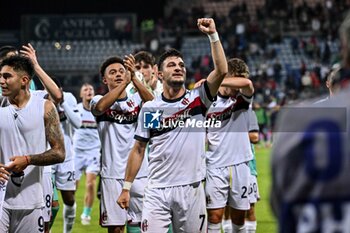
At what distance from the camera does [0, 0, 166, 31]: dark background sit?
42781mm

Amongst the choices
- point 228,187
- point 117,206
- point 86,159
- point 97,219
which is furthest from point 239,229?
point 97,219

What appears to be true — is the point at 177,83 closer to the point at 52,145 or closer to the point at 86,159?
the point at 52,145

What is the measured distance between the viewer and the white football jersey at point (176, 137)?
7.55 meters

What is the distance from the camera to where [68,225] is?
11250 millimetres

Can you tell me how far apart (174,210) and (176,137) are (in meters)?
0.65

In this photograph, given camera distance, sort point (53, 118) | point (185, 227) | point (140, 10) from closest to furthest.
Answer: point (53, 118)
point (185, 227)
point (140, 10)

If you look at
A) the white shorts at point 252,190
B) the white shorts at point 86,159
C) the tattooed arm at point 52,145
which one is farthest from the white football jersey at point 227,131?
the white shorts at point 86,159

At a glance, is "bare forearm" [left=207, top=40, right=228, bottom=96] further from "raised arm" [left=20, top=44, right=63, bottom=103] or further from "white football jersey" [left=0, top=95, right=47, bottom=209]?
"raised arm" [left=20, top=44, right=63, bottom=103]

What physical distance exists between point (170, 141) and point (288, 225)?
473cm

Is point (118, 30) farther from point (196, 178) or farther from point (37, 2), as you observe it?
point (196, 178)

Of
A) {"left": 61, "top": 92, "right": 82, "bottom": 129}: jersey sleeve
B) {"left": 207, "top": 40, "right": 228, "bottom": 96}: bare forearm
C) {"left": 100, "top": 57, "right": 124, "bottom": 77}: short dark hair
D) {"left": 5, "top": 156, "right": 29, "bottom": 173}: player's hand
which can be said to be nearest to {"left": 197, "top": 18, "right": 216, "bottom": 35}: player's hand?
{"left": 207, "top": 40, "right": 228, "bottom": 96}: bare forearm

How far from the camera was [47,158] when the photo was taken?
6848 millimetres

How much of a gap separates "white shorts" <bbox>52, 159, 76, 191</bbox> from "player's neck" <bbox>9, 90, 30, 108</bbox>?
13.5 feet

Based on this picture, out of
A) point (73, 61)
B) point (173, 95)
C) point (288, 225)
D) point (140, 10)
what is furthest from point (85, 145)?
point (140, 10)
